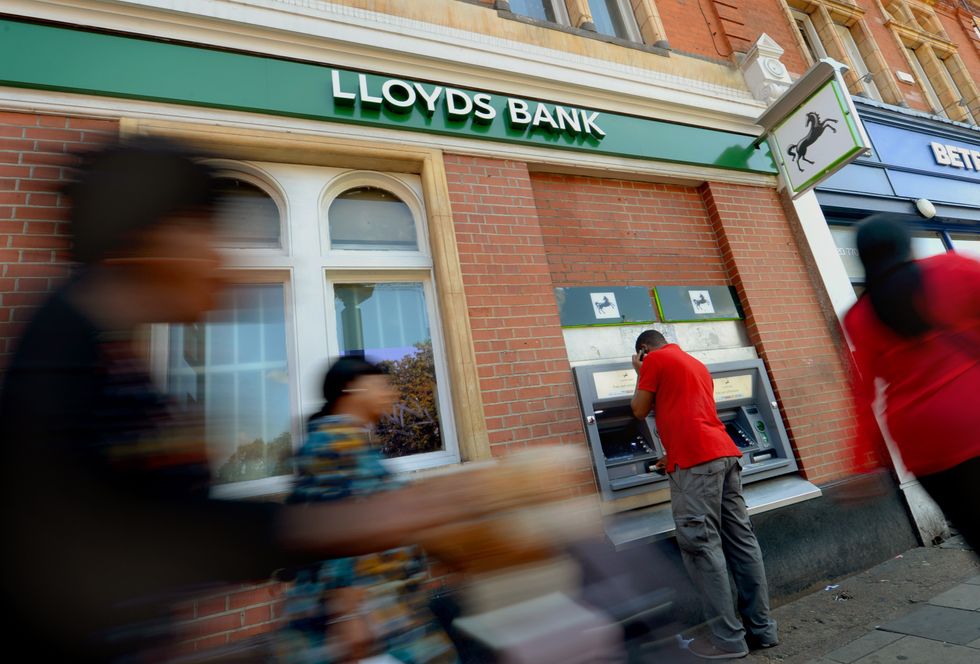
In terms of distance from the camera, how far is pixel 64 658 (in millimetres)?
709

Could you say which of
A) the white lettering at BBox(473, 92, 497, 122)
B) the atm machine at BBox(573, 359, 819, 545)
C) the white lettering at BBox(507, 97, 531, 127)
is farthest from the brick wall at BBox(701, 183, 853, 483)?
the white lettering at BBox(473, 92, 497, 122)

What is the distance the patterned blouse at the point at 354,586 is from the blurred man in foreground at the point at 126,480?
0.49 meters

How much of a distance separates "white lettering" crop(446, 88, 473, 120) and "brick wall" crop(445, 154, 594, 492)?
37 cm

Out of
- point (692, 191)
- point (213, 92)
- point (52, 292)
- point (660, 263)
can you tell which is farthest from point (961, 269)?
point (213, 92)

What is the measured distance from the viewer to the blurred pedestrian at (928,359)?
6.24 feet

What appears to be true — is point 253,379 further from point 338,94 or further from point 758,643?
point 758,643

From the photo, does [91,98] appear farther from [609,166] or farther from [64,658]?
[609,166]

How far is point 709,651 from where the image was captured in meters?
3.03

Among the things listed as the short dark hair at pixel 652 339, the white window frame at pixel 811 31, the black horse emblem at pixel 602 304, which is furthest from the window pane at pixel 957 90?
the short dark hair at pixel 652 339

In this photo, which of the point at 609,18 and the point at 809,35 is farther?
the point at 809,35

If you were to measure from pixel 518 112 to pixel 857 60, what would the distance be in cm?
820

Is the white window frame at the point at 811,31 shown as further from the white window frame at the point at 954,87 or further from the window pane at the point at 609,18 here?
the window pane at the point at 609,18

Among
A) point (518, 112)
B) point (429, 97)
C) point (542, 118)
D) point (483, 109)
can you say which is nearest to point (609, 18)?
point (542, 118)

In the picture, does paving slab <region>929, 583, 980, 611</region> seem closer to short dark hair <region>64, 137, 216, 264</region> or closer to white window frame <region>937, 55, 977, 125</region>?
short dark hair <region>64, 137, 216, 264</region>
